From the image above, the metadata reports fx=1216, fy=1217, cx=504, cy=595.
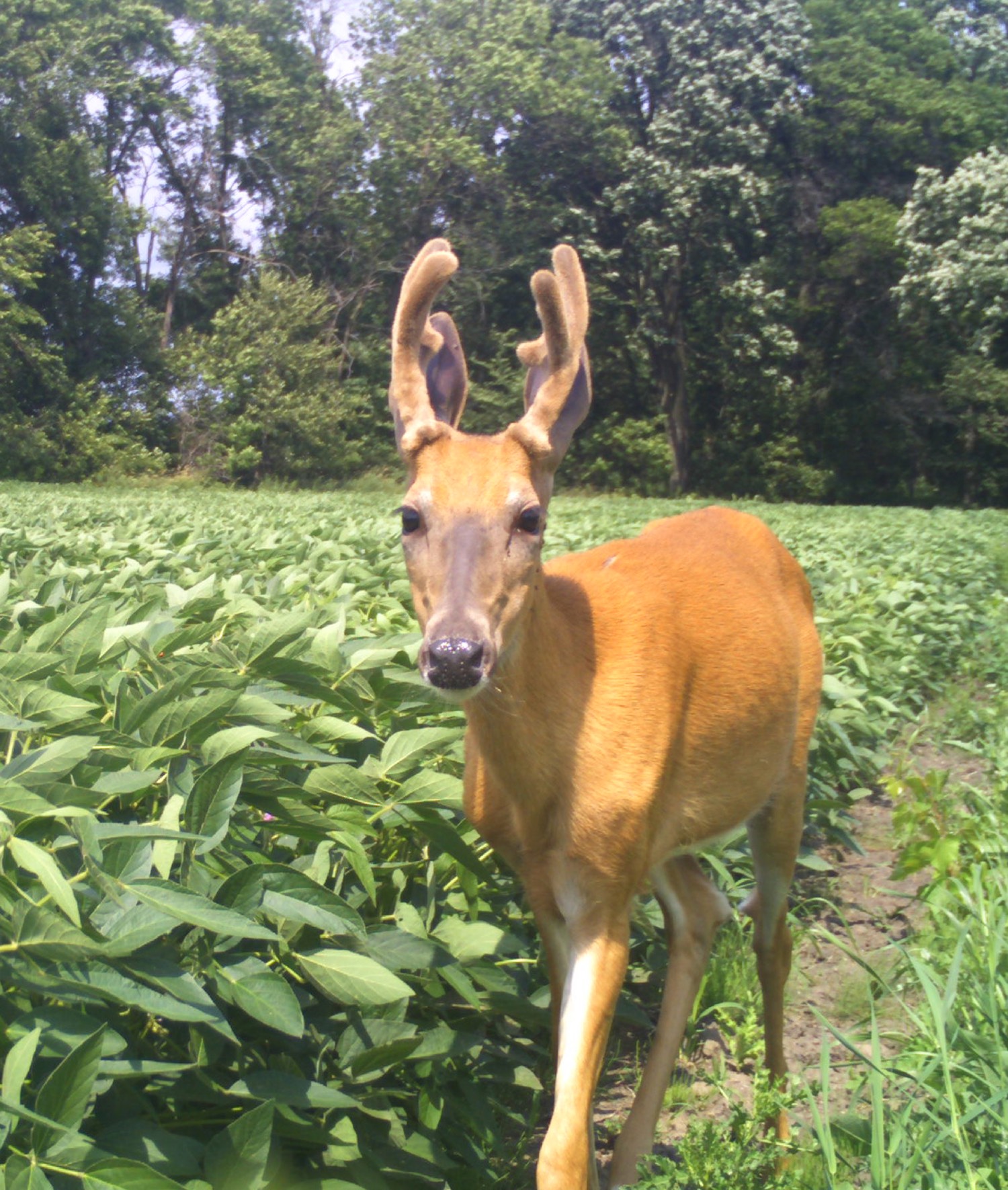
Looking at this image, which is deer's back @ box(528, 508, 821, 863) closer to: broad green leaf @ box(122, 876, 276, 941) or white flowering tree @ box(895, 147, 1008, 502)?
broad green leaf @ box(122, 876, 276, 941)

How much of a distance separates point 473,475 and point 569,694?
62 centimetres

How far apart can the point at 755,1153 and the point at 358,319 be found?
1827 inches

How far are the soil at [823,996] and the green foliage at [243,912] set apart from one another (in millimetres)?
339

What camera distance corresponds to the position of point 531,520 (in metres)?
3.00

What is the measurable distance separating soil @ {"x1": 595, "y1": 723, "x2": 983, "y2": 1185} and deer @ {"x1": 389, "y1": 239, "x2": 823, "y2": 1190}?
265 mm

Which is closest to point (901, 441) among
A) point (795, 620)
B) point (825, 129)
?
point (825, 129)

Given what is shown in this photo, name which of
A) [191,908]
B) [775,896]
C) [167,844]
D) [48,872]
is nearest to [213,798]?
[167,844]

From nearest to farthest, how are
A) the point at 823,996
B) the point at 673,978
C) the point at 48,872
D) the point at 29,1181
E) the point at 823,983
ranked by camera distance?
the point at 29,1181 → the point at 48,872 → the point at 673,978 → the point at 823,996 → the point at 823,983

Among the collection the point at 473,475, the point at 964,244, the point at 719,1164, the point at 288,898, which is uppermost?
the point at 964,244

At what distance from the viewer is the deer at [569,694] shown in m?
2.88

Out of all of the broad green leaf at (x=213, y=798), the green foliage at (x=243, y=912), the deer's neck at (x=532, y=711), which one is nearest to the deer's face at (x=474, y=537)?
the deer's neck at (x=532, y=711)

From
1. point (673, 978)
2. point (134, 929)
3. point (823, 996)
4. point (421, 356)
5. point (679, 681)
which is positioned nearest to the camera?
point (134, 929)

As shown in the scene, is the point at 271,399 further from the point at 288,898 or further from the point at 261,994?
the point at 261,994

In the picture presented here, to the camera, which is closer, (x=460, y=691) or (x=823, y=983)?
(x=460, y=691)
